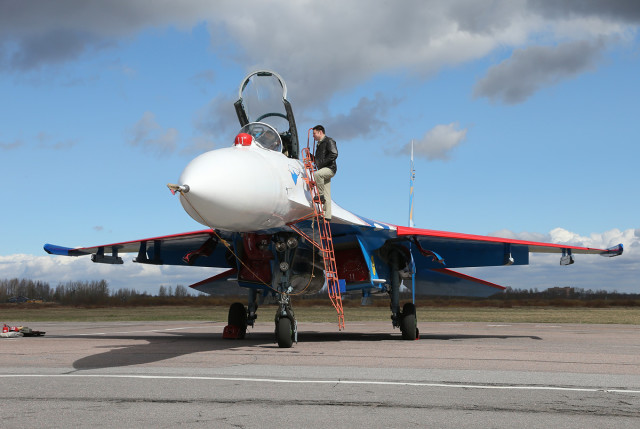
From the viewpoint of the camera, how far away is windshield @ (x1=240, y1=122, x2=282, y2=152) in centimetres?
1074

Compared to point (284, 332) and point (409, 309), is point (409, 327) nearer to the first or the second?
point (409, 309)

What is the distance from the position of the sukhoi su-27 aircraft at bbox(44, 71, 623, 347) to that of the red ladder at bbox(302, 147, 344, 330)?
24 mm

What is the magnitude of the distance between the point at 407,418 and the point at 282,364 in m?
3.94

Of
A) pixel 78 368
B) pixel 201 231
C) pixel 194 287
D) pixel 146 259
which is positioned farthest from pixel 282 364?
pixel 194 287

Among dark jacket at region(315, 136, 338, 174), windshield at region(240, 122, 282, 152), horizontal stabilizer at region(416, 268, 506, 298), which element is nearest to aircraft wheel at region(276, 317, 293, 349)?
dark jacket at region(315, 136, 338, 174)

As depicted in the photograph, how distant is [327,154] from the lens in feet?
37.2

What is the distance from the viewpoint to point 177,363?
8695 millimetres

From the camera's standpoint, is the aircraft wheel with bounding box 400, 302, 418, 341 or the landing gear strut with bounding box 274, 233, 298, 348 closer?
the landing gear strut with bounding box 274, 233, 298, 348

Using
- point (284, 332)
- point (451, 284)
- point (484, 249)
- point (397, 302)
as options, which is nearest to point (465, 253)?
point (484, 249)

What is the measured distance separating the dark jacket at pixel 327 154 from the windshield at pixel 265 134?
74 cm

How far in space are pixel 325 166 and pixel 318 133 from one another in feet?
2.74

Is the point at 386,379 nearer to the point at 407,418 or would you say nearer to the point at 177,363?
the point at 407,418

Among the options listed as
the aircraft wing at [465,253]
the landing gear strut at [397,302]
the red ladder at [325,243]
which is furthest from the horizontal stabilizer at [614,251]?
the red ladder at [325,243]

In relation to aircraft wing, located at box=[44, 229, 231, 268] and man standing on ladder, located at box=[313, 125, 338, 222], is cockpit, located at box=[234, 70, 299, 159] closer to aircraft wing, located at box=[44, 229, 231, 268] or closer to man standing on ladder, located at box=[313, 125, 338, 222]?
man standing on ladder, located at box=[313, 125, 338, 222]
